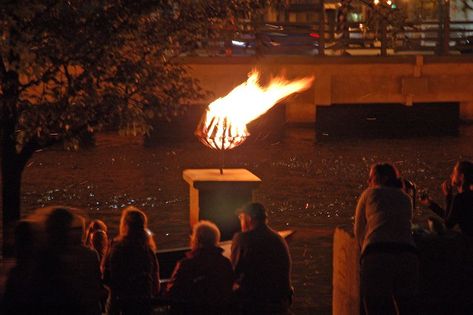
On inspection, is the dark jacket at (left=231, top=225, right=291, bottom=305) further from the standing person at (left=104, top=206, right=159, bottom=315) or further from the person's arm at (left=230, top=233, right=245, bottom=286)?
the standing person at (left=104, top=206, right=159, bottom=315)

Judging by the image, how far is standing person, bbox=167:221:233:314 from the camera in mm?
6430

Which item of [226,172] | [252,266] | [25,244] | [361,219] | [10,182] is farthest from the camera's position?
[226,172]

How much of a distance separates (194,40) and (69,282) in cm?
469

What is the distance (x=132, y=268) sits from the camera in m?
6.82

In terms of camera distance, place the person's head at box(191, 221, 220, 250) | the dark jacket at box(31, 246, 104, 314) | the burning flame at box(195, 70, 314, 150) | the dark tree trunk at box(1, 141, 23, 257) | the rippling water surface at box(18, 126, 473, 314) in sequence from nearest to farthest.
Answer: the dark jacket at box(31, 246, 104, 314) → the person's head at box(191, 221, 220, 250) → the dark tree trunk at box(1, 141, 23, 257) → the burning flame at box(195, 70, 314, 150) → the rippling water surface at box(18, 126, 473, 314)

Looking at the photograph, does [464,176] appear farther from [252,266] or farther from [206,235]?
[206,235]

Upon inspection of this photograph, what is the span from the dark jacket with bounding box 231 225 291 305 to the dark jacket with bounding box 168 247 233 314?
16cm

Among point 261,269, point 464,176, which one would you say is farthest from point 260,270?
point 464,176

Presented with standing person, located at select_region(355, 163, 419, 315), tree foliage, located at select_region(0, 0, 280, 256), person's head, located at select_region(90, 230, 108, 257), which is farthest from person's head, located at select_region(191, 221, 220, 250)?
tree foliage, located at select_region(0, 0, 280, 256)

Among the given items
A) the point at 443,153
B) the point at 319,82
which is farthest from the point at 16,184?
the point at 319,82

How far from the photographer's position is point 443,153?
970 inches

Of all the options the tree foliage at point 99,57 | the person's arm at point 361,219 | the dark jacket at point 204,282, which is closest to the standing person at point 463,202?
the person's arm at point 361,219

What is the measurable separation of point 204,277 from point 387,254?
130 cm

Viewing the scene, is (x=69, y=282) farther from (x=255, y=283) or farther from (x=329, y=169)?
(x=329, y=169)
